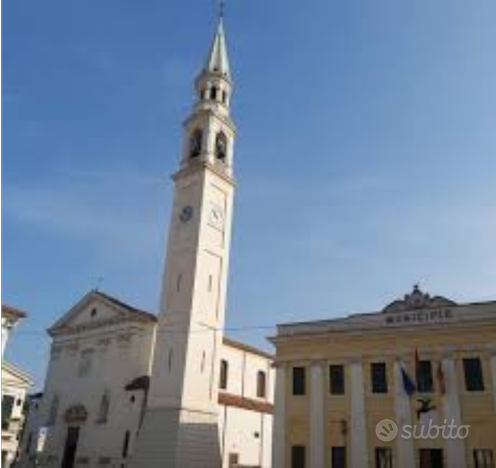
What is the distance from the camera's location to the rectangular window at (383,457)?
999 inches

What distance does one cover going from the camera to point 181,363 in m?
32.9

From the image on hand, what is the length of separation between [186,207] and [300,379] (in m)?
14.2

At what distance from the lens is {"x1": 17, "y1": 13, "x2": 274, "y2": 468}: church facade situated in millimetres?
32594

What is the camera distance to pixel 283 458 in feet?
90.2

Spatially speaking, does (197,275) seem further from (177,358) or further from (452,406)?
(452,406)

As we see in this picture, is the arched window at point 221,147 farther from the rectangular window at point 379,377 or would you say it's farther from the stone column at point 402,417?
the stone column at point 402,417

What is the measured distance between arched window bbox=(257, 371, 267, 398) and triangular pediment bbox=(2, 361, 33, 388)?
878 inches

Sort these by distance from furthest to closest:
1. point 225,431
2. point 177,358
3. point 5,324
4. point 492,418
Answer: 1. point 225,431
2. point 177,358
3. point 492,418
4. point 5,324

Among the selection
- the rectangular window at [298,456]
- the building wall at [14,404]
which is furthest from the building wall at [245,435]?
the building wall at [14,404]

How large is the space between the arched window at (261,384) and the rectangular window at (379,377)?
59.8ft

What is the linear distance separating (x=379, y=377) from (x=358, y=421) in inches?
87.4

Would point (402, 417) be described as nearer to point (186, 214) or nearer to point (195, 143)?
point (186, 214)

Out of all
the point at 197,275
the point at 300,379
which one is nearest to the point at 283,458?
the point at 300,379

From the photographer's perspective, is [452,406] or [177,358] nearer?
[452,406]
